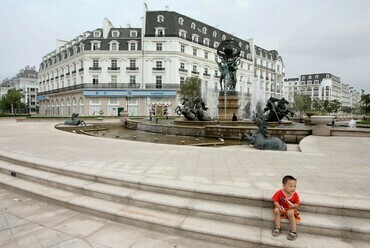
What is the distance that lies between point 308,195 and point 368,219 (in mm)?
839

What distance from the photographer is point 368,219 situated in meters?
3.57

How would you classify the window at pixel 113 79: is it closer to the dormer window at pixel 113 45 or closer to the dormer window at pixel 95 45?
the dormer window at pixel 113 45

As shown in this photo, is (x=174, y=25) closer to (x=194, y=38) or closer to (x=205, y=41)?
(x=194, y=38)

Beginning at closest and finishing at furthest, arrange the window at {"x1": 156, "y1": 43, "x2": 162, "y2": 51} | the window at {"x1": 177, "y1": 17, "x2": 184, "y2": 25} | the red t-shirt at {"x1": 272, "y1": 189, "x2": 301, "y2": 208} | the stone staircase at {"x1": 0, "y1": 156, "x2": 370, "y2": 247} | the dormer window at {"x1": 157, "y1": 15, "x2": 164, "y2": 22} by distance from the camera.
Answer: the stone staircase at {"x1": 0, "y1": 156, "x2": 370, "y2": 247}
the red t-shirt at {"x1": 272, "y1": 189, "x2": 301, "y2": 208}
the window at {"x1": 156, "y1": 43, "x2": 162, "y2": 51}
the dormer window at {"x1": 157, "y1": 15, "x2": 164, "y2": 22}
the window at {"x1": 177, "y1": 17, "x2": 184, "y2": 25}

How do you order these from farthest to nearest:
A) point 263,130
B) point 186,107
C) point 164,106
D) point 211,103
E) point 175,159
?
point 164,106, point 211,103, point 186,107, point 263,130, point 175,159

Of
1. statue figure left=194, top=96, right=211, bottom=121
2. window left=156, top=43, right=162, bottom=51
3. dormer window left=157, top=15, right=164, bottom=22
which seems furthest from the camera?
dormer window left=157, top=15, right=164, bottom=22

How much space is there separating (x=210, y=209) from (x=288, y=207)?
3.94 feet

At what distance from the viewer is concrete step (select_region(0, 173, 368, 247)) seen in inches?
129

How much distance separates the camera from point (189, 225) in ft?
12.1

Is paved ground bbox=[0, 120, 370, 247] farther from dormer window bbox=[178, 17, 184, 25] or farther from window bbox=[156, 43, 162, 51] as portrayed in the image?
dormer window bbox=[178, 17, 184, 25]

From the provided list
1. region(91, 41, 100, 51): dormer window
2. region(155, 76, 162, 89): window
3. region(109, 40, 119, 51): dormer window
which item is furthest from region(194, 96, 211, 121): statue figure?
region(91, 41, 100, 51): dormer window

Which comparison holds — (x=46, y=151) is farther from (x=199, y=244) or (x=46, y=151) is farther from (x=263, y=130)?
Answer: (x=263, y=130)

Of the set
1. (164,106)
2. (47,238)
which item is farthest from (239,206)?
(164,106)

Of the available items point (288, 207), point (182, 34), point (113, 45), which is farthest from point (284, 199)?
point (113, 45)
